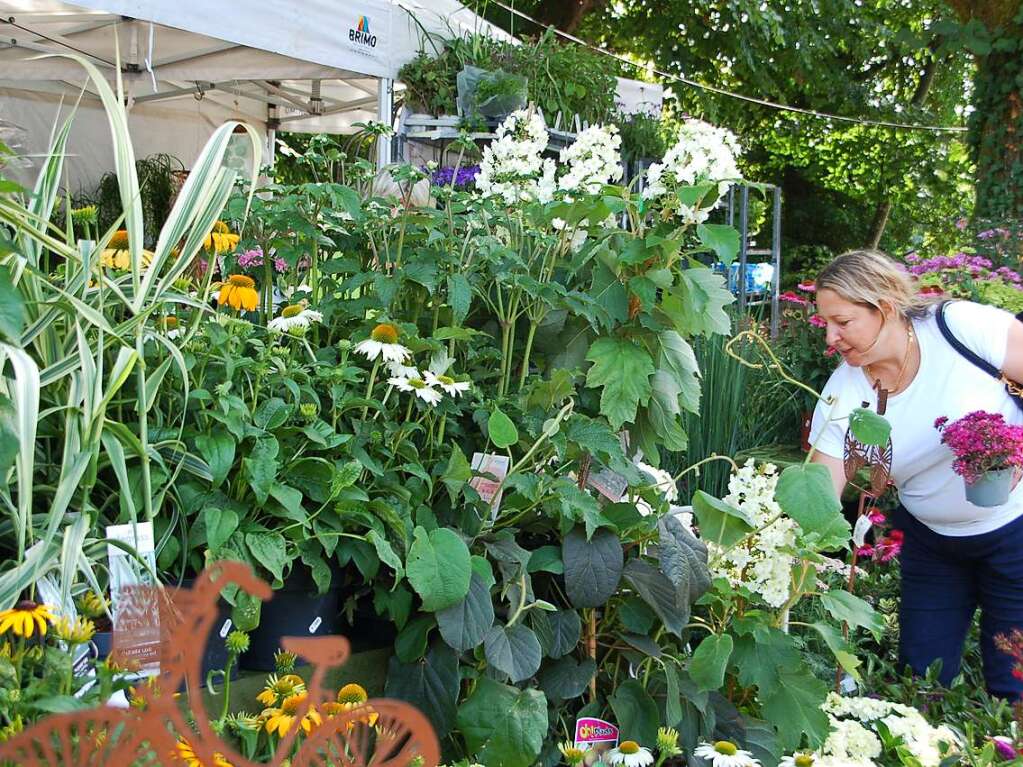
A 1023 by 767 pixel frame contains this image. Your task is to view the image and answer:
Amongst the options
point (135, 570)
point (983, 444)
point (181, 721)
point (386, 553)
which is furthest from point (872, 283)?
point (181, 721)

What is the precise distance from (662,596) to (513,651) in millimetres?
308

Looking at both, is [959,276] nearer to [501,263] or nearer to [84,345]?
[501,263]

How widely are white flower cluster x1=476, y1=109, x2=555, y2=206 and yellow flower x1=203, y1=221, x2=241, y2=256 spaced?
1.68 ft

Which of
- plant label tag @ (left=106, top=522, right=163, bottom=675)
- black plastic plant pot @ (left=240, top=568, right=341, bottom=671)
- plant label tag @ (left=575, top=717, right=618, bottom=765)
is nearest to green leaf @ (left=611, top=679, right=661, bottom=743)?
plant label tag @ (left=575, top=717, right=618, bottom=765)

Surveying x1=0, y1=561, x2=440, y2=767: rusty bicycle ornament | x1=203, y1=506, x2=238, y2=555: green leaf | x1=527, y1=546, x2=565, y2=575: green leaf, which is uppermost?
x1=0, y1=561, x2=440, y2=767: rusty bicycle ornament

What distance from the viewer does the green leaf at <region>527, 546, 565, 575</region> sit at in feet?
5.54

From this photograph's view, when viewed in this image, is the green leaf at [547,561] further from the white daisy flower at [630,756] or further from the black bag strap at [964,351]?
the black bag strap at [964,351]

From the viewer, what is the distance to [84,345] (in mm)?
1255

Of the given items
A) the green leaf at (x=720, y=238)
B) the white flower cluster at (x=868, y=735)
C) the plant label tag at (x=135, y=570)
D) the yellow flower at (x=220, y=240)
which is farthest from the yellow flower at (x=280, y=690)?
the green leaf at (x=720, y=238)

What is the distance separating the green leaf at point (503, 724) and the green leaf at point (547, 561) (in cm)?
22

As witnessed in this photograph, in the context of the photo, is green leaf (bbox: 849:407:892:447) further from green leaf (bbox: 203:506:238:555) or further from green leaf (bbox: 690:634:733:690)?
green leaf (bbox: 203:506:238:555)

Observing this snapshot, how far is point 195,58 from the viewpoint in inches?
197

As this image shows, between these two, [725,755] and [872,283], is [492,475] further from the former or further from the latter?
[872,283]

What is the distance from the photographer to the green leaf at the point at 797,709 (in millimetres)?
1609
